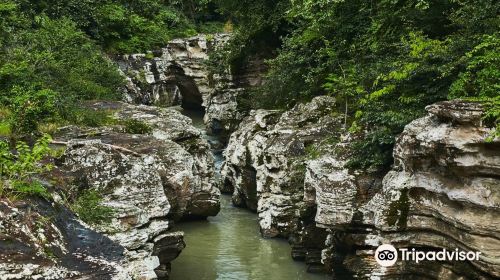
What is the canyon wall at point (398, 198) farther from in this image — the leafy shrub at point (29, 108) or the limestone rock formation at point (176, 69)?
the limestone rock formation at point (176, 69)

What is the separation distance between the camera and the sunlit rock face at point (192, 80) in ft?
81.6

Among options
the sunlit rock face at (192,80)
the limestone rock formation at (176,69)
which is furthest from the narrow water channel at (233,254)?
the limestone rock formation at (176,69)

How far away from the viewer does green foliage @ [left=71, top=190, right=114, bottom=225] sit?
977 cm

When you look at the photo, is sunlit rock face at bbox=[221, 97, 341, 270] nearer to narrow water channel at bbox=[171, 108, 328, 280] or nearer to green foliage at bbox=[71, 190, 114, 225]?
narrow water channel at bbox=[171, 108, 328, 280]

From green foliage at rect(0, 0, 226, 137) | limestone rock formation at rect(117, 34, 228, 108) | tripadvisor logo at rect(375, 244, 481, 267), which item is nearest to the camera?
tripadvisor logo at rect(375, 244, 481, 267)

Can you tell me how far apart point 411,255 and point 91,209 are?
238 inches

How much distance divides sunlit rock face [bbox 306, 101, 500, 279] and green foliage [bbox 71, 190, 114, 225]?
14.7 ft

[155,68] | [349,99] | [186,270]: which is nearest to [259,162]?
[349,99]

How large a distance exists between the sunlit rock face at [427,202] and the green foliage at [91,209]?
4.49 m

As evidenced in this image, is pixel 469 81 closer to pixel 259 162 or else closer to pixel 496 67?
pixel 496 67

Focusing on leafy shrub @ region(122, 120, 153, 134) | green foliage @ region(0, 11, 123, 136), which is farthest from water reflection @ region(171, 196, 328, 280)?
green foliage @ region(0, 11, 123, 136)

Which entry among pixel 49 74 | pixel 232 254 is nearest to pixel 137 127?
pixel 49 74

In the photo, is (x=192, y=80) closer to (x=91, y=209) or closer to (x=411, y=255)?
(x=91, y=209)

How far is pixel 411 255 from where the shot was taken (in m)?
10.2
